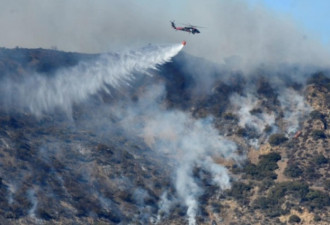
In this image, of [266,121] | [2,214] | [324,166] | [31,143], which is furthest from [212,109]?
[2,214]

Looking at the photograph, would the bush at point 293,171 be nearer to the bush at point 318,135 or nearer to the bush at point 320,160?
the bush at point 320,160

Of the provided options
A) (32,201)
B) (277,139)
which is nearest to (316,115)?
(277,139)

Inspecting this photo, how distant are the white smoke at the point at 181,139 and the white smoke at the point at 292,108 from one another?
12491 millimetres

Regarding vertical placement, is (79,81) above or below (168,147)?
above

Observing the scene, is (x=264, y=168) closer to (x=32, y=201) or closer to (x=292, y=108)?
(x=292, y=108)

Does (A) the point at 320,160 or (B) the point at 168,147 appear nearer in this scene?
(A) the point at 320,160

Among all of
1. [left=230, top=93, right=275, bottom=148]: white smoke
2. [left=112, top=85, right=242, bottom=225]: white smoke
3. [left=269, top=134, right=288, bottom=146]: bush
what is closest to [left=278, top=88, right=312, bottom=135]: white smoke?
[left=269, top=134, right=288, bottom=146]: bush

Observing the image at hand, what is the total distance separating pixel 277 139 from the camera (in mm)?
156625

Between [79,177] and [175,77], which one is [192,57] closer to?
[175,77]

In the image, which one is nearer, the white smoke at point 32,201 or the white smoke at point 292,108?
the white smoke at point 32,201

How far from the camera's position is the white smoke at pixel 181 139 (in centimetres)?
14612

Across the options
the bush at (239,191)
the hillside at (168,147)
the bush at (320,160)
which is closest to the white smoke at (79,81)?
the hillside at (168,147)

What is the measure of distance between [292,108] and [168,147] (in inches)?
1087

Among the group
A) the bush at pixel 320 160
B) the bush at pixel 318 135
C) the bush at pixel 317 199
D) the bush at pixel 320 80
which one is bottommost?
the bush at pixel 317 199
